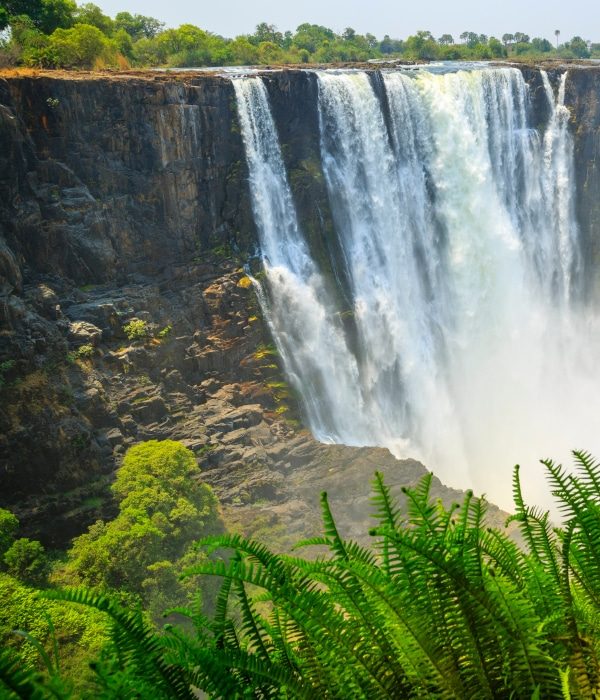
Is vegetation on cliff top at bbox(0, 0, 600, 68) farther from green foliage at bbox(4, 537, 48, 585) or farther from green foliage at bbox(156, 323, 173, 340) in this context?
green foliage at bbox(4, 537, 48, 585)

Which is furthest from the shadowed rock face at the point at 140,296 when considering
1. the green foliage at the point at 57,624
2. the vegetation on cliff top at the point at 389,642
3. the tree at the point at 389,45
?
the tree at the point at 389,45

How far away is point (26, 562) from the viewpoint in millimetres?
15070

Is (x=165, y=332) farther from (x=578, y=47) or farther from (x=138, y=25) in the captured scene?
(x=578, y=47)

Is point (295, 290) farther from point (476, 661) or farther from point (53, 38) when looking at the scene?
point (476, 661)

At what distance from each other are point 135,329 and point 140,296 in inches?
54.5

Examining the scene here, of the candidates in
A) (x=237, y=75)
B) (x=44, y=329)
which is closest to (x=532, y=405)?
(x=237, y=75)

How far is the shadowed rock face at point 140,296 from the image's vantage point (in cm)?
1847

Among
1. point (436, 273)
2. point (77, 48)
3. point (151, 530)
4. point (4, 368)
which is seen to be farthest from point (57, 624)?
point (436, 273)

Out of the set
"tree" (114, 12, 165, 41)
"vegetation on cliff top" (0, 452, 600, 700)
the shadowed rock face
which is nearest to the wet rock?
the shadowed rock face

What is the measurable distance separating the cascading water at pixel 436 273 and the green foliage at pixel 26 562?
11132mm

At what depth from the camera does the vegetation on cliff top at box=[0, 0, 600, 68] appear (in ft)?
80.5

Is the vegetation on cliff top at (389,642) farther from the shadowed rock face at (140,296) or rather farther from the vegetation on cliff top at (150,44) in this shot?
the vegetation on cliff top at (150,44)

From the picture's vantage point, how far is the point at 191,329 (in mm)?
23062

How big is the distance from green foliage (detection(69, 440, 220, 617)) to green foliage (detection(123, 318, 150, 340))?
4.48 metres
